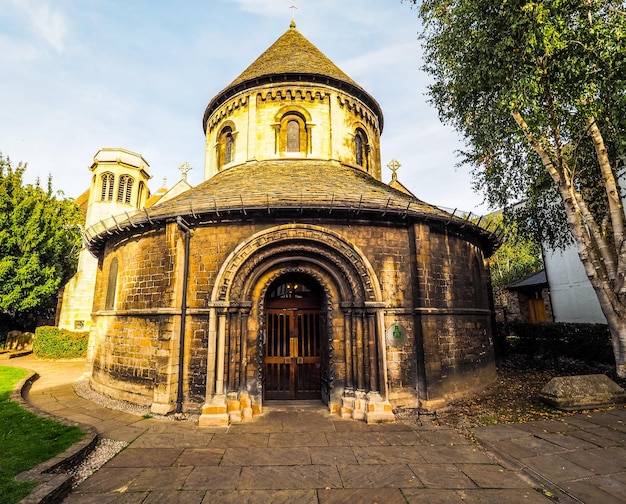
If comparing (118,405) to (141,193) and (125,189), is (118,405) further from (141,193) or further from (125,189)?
(141,193)

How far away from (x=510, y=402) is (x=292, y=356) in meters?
6.02

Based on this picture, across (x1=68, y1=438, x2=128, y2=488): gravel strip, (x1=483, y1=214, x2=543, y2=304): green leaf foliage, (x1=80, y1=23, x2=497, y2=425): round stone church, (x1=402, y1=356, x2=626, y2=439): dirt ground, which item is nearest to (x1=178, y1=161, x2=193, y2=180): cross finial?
(x1=80, y1=23, x2=497, y2=425): round stone church

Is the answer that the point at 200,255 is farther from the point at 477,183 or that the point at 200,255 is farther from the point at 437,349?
the point at 477,183

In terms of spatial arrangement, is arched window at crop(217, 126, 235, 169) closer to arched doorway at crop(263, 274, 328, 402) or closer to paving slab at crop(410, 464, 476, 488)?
arched doorway at crop(263, 274, 328, 402)

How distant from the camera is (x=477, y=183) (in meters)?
13.9

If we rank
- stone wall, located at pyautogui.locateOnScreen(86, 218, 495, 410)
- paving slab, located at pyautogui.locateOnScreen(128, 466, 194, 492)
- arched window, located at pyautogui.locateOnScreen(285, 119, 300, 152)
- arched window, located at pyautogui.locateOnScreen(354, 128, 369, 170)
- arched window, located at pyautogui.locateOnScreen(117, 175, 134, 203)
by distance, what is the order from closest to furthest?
paving slab, located at pyautogui.locateOnScreen(128, 466, 194, 492)
stone wall, located at pyautogui.locateOnScreen(86, 218, 495, 410)
arched window, located at pyautogui.locateOnScreen(285, 119, 300, 152)
arched window, located at pyautogui.locateOnScreen(354, 128, 369, 170)
arched window, located at pyautogui.locateOnScreen(117, 175, 134, 203)

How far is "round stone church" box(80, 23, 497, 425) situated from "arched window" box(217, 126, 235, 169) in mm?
4594

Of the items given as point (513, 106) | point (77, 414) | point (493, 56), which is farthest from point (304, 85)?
point (77, 414)

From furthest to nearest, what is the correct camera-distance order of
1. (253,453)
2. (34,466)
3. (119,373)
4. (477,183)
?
(477,183) < (119,373) < (253,453) < (34,466)

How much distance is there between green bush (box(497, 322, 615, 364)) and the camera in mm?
12603

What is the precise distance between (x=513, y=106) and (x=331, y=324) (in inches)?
292

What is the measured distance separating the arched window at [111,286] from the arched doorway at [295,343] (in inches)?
226

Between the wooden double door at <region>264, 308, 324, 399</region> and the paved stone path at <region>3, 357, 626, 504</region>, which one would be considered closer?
the paved stone path at <region>3, 357, 626, 504</region>

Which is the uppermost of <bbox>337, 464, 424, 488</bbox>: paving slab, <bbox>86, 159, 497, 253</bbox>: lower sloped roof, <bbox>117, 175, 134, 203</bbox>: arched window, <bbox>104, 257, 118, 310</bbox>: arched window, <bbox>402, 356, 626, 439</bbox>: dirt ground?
<bbox>117, 175, 134, 203</bbox>: arched window
